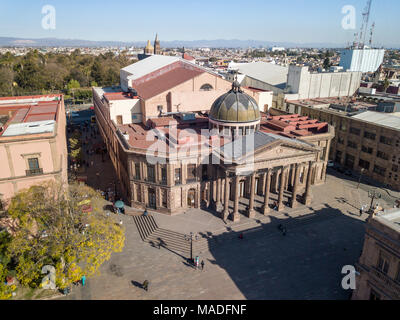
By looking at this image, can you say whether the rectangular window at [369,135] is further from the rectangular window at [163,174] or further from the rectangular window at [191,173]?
the rectangular window at [163,174]

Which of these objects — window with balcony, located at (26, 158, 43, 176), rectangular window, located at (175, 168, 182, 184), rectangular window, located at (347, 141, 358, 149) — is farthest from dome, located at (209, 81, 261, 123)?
window with balcony, located at (26, 158, 43, 176)

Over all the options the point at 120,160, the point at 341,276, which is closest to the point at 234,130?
the point at 120,160

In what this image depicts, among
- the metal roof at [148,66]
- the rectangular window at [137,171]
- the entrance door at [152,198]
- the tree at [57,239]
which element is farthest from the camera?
the metal roof at [148,66]

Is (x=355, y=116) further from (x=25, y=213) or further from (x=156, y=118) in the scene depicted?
(x=25, y=213)

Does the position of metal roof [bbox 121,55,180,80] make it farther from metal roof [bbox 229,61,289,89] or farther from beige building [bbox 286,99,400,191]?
beige building [bbox 286,99,400,191]

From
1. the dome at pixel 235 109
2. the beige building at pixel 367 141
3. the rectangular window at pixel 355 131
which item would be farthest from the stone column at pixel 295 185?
the rectangular window at pixel 355 131

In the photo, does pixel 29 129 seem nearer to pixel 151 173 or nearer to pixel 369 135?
pixel 151 173
